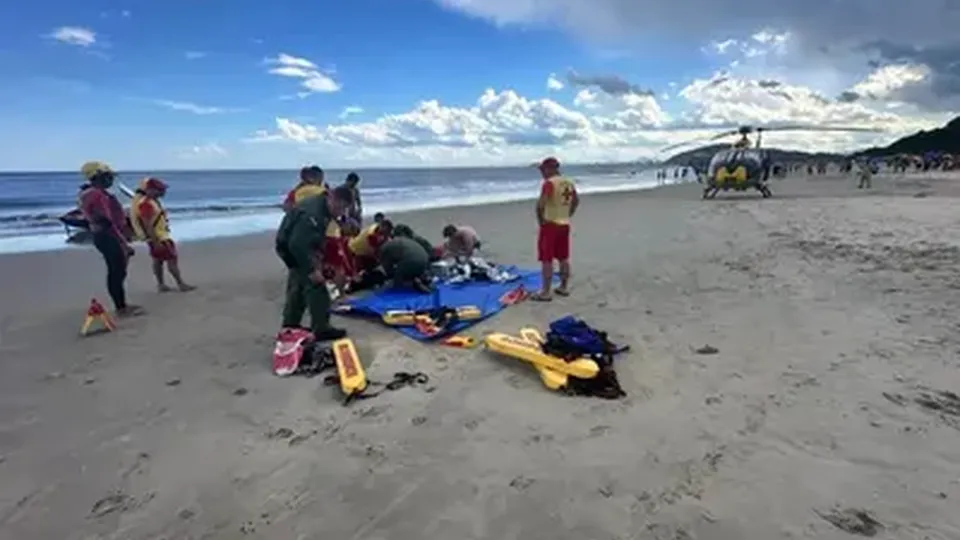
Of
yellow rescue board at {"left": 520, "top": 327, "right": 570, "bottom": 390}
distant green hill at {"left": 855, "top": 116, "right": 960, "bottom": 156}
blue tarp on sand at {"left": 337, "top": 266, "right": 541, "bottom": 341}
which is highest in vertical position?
distant green hill at {"left": 855, "top": 116, "right": 960, "bottom": 156}

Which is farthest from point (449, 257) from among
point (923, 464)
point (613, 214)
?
point (613, 214)

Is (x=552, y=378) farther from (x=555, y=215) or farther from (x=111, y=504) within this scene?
(x=555, y=215)

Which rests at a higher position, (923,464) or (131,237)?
(131,237)

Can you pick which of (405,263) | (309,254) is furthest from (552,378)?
(405,263)

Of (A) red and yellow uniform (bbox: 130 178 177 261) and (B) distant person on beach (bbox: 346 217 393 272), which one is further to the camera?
(B) distant person on beach (bbox: 346 217 393 272)

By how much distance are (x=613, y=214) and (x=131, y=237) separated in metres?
14.7

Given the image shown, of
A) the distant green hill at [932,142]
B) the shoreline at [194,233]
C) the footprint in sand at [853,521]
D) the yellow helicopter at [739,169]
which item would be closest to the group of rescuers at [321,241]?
the footprint in sand at [853,521]

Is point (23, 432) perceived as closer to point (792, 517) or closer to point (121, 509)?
point (121, 509)

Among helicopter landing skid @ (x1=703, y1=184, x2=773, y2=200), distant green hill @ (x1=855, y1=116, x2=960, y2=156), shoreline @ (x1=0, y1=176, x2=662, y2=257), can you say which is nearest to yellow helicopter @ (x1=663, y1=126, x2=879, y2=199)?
helicopter landing skid @ (x1=703, y1=184, x2=773, y2=200)

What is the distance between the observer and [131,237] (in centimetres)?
834

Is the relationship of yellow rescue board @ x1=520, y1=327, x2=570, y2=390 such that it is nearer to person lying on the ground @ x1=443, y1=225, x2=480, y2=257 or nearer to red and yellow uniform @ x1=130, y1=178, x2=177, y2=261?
person lying on the ground @ x1=443, y1=225, x2=480, y2=257

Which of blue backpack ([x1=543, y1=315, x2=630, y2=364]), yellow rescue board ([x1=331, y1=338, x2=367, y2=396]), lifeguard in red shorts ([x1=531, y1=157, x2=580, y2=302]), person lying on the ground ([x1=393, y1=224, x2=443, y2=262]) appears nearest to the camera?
yellow rescue board ([x1=331, y1=338, x2=367, y2=396])

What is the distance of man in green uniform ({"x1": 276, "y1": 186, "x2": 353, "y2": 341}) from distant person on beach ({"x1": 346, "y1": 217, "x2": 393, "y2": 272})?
2484mm

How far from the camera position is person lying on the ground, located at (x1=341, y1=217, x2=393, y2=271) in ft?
28.9
